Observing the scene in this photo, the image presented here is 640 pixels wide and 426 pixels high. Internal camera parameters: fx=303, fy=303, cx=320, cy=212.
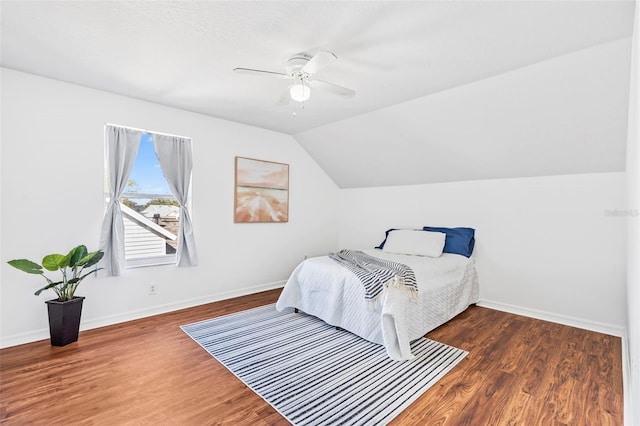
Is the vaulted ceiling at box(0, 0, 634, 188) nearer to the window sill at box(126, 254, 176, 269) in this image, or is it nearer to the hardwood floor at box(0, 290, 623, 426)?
the window sill at box(126, 254, 176, 269)

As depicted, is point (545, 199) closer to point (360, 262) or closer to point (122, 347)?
point (360, 262)

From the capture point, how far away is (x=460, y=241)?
12.6 feet

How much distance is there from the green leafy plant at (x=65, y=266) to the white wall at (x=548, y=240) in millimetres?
4015

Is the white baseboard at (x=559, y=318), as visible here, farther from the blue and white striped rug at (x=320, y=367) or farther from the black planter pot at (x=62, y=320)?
the black planter pot at (x=62, y=320)

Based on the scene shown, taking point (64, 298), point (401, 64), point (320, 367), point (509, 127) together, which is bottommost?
point (320, 367)

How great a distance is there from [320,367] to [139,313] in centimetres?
223

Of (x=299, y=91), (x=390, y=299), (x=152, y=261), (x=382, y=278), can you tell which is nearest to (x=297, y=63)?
(x=299, y=91)

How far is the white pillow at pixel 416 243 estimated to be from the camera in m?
3.75

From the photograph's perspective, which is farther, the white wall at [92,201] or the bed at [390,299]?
the white wall at [92,201]

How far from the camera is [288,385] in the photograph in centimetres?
207

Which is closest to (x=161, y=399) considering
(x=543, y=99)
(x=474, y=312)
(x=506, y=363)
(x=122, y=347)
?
(x=122, y=347)

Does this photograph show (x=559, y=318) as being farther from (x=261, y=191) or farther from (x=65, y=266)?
(x=65, y=266)

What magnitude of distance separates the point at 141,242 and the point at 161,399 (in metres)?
2.01

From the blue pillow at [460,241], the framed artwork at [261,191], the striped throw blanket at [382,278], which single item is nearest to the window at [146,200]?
the framed artwork at [261,191]
